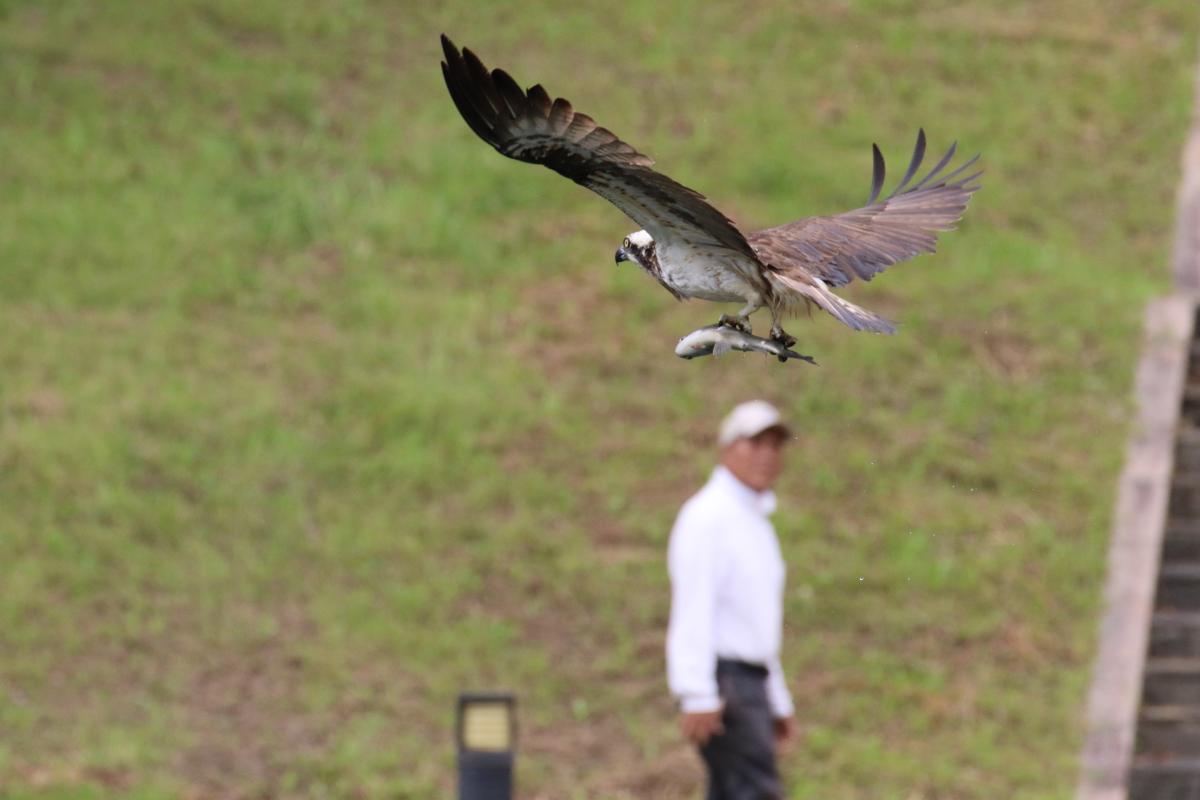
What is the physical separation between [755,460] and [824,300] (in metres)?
3.04

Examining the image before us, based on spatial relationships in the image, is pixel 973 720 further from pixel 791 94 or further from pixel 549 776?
pixel 791 94

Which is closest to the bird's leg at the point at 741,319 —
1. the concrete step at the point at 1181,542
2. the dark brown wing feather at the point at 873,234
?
the dark brown wing feather at the point at 873,234

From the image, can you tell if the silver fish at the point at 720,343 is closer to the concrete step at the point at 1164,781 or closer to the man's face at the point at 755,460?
the man's face at the point at 755,460

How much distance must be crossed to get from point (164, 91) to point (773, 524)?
18.3ft

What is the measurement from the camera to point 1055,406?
34.7 ft

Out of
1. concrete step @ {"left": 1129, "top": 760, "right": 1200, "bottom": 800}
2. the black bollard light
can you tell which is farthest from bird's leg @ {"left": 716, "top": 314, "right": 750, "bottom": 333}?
concrete step @ {"left": 1129, "top": 760, "right": 1200, "bottom": 800}

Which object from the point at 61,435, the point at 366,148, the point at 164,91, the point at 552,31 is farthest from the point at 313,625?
the point at 552,31

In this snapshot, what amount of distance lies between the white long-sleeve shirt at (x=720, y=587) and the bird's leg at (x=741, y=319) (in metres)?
3.03

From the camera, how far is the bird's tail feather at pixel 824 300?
2572 millimetres

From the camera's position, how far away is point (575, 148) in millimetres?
2545

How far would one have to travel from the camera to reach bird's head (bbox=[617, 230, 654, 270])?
2697 millimetres

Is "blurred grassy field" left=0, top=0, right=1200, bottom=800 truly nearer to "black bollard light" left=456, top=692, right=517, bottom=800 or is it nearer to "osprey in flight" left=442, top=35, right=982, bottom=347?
"black bollard light" left=456, top=692, right=517, bottom=800

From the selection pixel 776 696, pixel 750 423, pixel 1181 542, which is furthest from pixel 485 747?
pixel 1181 542

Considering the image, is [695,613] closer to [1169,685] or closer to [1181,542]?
[1169,685]
